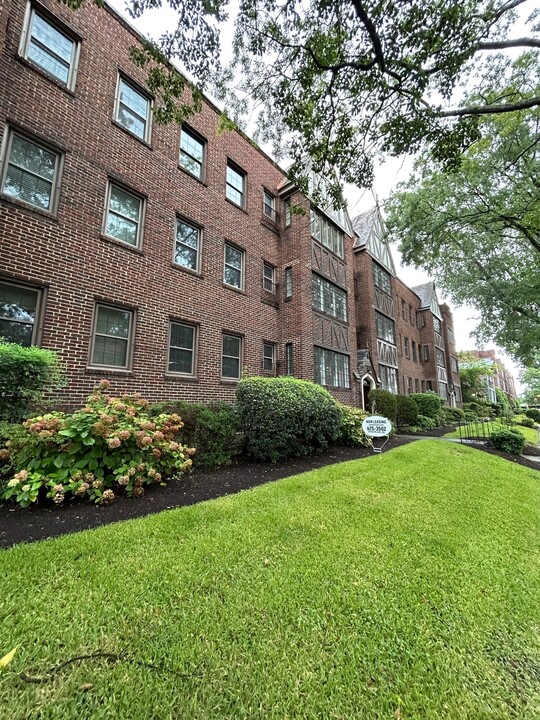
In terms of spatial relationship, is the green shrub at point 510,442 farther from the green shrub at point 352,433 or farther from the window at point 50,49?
the window at point 50,49

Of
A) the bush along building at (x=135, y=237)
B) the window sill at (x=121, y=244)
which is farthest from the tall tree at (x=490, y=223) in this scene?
the window sill at (x=121, y=244)

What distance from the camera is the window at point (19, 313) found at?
19.2 feet

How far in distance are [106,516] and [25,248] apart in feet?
18.2

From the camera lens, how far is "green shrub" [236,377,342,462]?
6.72 m

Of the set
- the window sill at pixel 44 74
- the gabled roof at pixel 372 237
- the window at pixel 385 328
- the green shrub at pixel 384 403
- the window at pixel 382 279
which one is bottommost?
the green shrub at pixel 384 403

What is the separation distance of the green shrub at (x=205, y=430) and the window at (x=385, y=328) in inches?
549

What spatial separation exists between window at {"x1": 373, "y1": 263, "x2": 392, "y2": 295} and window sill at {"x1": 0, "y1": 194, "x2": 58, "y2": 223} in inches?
641

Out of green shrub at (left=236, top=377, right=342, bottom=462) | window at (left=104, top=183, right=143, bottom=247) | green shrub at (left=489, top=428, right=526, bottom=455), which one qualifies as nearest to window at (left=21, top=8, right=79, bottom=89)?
window at (left=104, top=183, right=143, bottom=247)

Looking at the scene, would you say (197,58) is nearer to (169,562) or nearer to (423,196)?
(169,562)

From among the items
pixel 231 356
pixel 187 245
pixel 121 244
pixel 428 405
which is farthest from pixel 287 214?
pixel 428 405

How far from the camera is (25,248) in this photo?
19.7 ft

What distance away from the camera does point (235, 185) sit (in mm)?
11578

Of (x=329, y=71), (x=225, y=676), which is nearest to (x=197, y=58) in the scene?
(x=329, y=71)

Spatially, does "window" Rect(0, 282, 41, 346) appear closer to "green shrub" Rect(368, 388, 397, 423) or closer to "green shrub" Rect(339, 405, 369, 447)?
"green shrub" Rect(339, 405, 369, 447)
